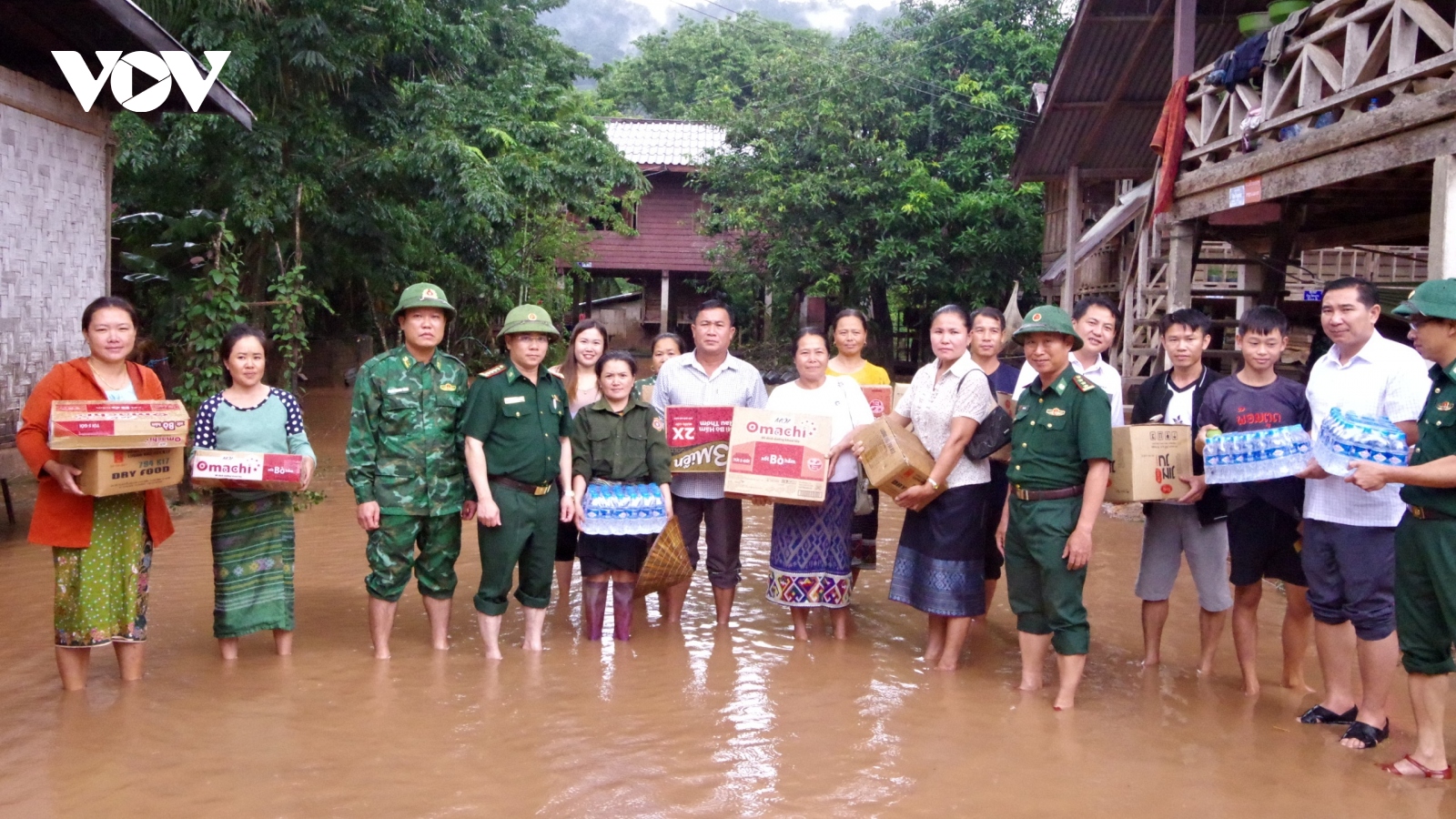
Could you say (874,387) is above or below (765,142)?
below

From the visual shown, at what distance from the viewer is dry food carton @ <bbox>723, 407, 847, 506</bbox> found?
569cm

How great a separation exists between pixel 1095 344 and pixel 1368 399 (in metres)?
1.41

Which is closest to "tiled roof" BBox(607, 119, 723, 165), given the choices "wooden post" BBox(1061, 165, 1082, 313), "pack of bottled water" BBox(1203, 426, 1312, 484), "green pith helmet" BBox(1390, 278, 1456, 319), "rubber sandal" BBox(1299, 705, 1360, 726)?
"wooden post" BBox(1061, 165, 1082, 313)

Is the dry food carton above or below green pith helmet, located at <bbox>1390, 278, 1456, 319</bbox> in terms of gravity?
below

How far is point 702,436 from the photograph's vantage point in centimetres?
601

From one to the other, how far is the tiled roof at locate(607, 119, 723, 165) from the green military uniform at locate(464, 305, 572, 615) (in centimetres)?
2148

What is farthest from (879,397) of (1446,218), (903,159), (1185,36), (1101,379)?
(903,159)

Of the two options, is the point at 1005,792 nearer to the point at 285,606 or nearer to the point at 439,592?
the point at 439,592

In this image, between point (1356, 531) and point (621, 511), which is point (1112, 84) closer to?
point (1356, 531)

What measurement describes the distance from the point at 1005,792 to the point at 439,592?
2986 mm

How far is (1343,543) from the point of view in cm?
455

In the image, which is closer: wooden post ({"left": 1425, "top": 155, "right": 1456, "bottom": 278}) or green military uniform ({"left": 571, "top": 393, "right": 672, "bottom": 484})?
green military uniform ({"left": 571, "top": 393, "right": 672, "bottom": 484})

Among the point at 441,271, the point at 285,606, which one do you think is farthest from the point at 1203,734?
the point at 441,271

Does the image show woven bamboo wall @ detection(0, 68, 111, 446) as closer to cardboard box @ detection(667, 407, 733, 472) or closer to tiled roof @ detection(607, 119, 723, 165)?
cardboard box @ detection(667, 407, 733, 472)
